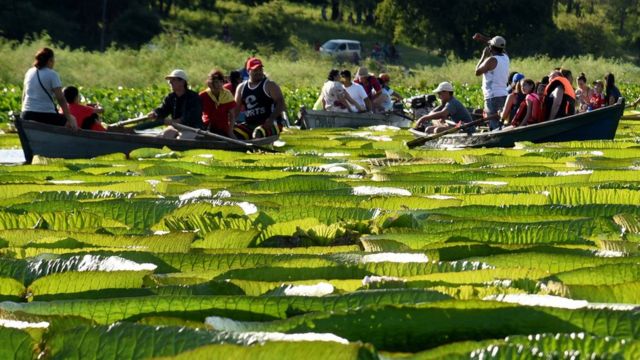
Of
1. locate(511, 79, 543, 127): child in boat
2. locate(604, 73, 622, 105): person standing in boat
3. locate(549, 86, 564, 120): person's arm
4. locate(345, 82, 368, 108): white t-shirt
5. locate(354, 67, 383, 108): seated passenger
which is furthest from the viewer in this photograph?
locate(354, 67, 383, 108): seated passenger

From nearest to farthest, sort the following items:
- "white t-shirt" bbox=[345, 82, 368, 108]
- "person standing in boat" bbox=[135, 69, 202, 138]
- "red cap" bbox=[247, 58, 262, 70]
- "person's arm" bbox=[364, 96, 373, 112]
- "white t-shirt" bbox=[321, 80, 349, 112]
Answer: "person standing in boat" bbox=[135, 69, 202, 138] → "red cap" bbox=[247, 58, 262, 70] → "white t-shirt" bbox=[321, 80, 349, 112] → "white t-shirt" bbox=[345, 82, 368, 108] → "person's arm" bbox=[364, 96, 373, 112]

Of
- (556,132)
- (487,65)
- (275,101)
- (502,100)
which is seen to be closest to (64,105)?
(275,101)

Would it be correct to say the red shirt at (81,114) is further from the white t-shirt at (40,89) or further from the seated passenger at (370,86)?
the seated passenger at (370,86)

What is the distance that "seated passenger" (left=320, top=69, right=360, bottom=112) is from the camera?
22.2 meters

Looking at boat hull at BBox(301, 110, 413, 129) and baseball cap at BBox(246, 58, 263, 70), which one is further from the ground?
baseball cap at BBox(246, 58, 263, 70)

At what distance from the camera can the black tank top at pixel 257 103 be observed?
14.9 metres

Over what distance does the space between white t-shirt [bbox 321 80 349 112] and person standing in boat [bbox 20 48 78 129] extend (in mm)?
9009

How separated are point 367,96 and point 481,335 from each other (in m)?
20.3

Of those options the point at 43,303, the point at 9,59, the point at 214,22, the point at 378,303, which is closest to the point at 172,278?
the point at 43,303

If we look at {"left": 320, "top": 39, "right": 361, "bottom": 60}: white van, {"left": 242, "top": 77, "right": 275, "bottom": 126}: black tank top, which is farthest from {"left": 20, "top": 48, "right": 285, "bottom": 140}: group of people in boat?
{"left": 320, "top": 39, "right": 361, "bottom": 60}: white van

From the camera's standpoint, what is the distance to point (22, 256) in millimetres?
4684

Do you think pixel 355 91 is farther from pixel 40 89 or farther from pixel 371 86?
pixel 40 89

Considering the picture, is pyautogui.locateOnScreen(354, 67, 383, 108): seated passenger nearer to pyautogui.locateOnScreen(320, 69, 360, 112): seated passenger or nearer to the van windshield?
pyautogui.locateOnScreen(320, 69, 360, 112): seated passenger

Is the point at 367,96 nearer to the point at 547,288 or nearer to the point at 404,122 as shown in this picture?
the point at 404,122
